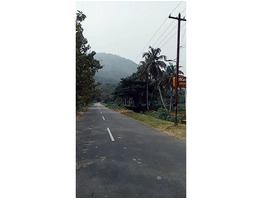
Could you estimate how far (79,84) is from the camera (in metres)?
11.9

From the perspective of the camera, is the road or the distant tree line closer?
the road

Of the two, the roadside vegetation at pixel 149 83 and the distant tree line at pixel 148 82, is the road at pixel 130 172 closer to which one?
the roadside vegetation at pixel 149 83

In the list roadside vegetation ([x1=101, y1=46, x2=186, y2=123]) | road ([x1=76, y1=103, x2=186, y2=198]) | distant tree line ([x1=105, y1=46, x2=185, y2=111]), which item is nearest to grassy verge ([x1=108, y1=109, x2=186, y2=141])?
road ([x1=76, y1=103, x2=186, y2=198])

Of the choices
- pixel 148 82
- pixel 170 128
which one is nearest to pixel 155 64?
pixel 148 82

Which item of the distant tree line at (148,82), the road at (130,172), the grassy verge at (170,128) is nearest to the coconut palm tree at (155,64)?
the distant tree line at (148,82)

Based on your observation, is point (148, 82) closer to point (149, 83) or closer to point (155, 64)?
point (149, 83)

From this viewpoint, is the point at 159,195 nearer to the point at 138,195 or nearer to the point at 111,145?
the point at 138,195

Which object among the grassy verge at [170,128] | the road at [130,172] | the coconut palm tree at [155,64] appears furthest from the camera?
the coconut palm tree at [155,64]

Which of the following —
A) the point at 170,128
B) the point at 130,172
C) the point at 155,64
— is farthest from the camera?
the point at 155,64

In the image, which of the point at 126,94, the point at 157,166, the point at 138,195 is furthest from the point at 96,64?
the point at 126,94

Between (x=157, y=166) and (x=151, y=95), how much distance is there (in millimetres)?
33492

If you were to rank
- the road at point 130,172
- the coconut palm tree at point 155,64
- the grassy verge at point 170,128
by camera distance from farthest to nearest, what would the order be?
1. the coconut palm tree at point 155,64
2. the grassy verge at point 170,128
3. the road at point 130,172

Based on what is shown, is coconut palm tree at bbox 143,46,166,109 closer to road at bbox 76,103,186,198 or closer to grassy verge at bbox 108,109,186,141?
grassy verge at bbox 108,109,186,141

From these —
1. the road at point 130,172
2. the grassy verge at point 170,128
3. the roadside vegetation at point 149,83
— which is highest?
the roadside vegetation at point 149,83
